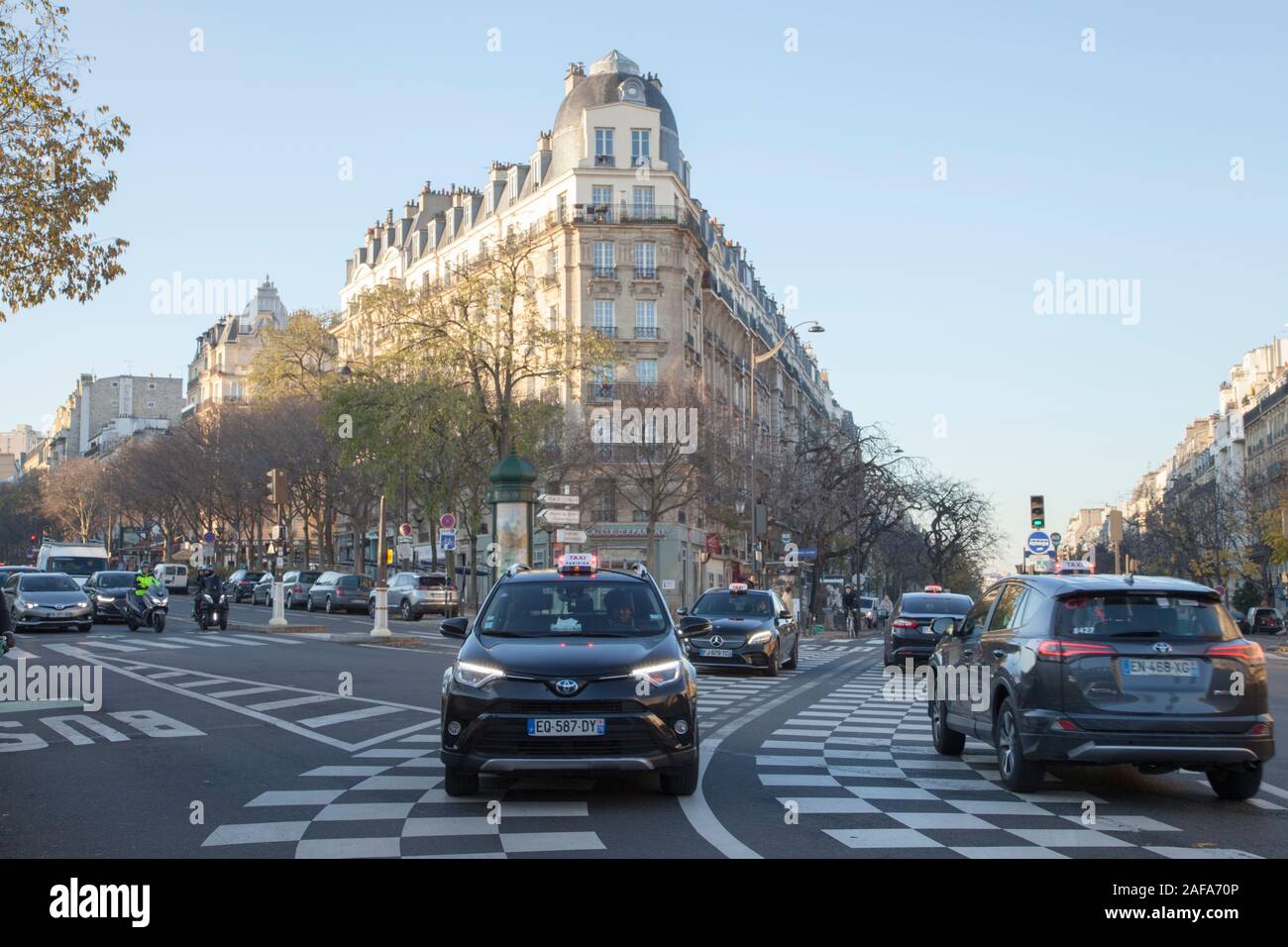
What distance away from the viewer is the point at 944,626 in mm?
12633

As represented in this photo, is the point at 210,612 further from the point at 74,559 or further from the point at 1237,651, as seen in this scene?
the point at 1237,651

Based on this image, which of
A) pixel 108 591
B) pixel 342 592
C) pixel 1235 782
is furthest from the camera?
pixel 342 592

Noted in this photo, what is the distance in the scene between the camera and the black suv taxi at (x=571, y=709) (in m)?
9.03

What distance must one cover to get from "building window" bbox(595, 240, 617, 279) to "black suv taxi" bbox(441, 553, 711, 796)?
2366 inches

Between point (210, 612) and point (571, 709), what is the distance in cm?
2937

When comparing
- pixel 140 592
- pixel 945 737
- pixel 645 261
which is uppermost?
pixel 645 261

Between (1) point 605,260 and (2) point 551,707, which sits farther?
(1) point 605,260

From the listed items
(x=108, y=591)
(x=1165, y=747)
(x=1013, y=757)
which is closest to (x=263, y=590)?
(x=108, y=591)

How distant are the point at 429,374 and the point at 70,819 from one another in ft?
131

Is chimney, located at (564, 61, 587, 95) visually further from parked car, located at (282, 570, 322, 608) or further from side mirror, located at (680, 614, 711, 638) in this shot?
side mirror, located at (680, 614, 711, 638)

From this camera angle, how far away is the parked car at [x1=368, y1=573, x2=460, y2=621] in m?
48.2

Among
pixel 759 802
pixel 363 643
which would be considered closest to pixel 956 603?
pixel 363 643
